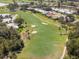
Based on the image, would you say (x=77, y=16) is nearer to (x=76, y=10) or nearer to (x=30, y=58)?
(x=76, y=10)

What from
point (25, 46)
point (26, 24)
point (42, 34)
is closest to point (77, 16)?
point (26, 24)

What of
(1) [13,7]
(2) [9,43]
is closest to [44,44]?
(2) [9,43]

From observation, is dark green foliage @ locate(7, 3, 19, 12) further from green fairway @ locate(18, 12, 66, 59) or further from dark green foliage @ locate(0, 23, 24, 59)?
dark green foliage @ locate(0, 23, 24, 59)

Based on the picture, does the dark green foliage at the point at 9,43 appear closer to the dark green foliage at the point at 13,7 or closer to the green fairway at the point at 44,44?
the green fairway at the point at 44,44

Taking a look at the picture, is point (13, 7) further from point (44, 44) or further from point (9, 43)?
point (9, 43)

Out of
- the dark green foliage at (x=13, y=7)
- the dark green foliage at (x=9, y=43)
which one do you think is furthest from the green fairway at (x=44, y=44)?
the dark green foliage at (x=13, y=7)

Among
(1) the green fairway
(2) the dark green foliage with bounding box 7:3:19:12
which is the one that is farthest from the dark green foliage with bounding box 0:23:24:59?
(2) the dark green foliage with bounding box 7:3:19:12
